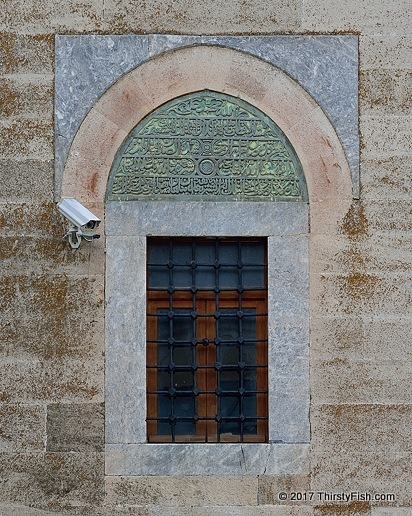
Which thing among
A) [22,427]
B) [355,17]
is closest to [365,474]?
[22,427]

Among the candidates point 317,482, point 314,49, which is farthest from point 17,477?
point 314,49

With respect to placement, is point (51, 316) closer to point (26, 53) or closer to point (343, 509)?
point (26, 53)

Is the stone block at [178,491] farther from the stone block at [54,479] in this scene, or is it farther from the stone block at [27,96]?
the stone block at [27,96]

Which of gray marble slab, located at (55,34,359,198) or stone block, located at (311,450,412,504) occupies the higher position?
gray marble slab, located at (55,34,359,198)

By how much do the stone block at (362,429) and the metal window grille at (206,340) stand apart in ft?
1.37

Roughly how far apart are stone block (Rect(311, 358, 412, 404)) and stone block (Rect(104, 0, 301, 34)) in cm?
244

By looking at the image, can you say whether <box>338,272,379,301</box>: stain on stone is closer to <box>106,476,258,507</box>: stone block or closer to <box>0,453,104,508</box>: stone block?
<box>106,476,258,507</box>: stone block

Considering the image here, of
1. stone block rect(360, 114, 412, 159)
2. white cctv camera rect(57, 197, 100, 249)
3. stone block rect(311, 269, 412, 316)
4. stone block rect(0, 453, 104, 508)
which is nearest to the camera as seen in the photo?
white cctv camera rect(57, 197, 100, 249)

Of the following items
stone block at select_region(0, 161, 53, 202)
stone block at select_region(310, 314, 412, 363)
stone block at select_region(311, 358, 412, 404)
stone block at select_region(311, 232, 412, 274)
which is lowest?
stone block at select_region(311, 358, 412, 404)

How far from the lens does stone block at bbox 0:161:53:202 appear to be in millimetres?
7512

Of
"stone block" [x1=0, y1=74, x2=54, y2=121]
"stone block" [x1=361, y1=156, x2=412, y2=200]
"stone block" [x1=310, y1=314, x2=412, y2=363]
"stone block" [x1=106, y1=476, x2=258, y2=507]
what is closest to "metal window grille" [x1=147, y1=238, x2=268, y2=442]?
"stone block" [x1=106, y1=476, x2=258, y2=507]

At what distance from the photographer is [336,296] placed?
7492 millimetres

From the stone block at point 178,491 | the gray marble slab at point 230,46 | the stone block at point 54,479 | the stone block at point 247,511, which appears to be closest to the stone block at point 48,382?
the stone block at point 54,479

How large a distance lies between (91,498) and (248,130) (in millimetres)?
2812
